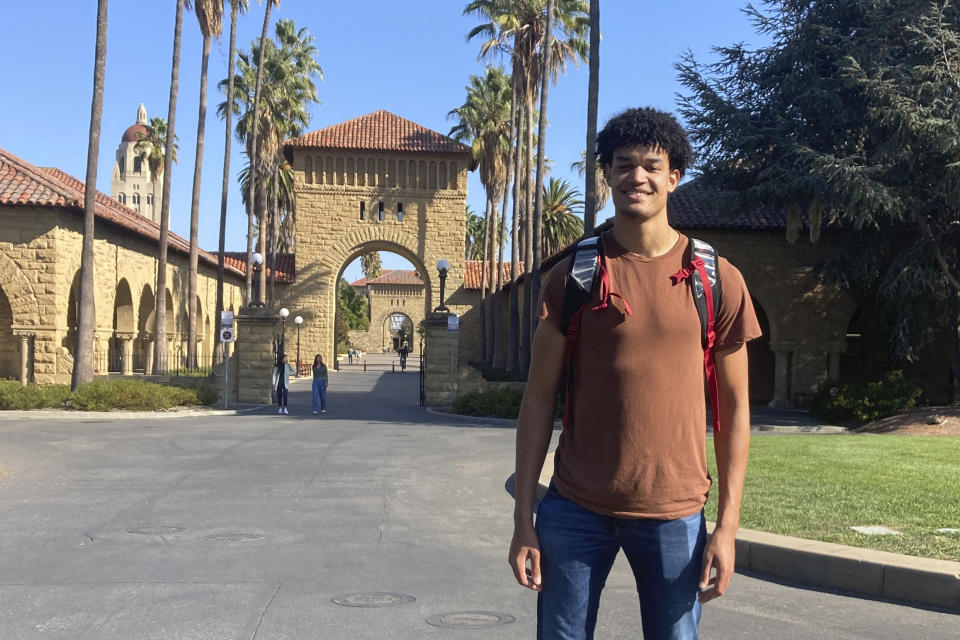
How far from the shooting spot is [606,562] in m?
3.01

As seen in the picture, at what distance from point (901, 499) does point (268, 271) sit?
49.0 m

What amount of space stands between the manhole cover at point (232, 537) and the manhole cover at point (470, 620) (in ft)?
9.70

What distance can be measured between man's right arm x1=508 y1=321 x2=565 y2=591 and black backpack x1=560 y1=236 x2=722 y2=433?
0.05 m

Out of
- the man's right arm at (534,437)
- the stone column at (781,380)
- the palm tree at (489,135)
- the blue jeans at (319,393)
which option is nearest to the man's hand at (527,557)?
the man's right arm at (534,437)

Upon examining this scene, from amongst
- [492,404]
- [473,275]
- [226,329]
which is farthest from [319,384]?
[473,275]

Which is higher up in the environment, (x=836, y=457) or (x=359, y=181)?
(x=359, y=181)

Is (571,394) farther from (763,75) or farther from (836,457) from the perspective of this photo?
(763,75)

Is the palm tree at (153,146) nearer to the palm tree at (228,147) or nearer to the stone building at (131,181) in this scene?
the palm tree at (228,147)

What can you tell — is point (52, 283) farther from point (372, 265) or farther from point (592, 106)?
point (372, 265)

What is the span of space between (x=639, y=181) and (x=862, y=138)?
25.0 m

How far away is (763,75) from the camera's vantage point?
2677cm

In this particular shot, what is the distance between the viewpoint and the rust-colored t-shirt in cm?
288

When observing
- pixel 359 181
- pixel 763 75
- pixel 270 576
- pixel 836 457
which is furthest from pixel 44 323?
pixel 359 181

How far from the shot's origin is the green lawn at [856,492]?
7957 millimetres
